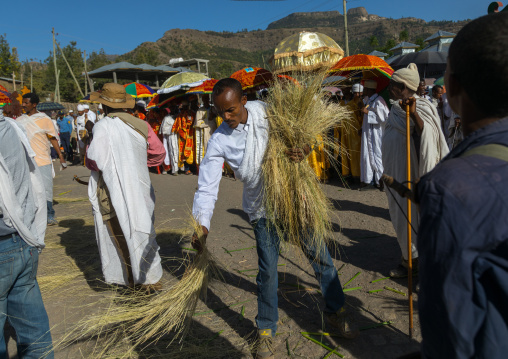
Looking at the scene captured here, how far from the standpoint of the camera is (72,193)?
30.8 ft

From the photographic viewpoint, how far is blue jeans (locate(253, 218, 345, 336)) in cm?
266

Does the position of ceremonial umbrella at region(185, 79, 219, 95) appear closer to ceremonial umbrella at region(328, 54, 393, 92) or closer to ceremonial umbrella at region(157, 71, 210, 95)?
ceremonial umbrella at region(157, 71, 210, 95)

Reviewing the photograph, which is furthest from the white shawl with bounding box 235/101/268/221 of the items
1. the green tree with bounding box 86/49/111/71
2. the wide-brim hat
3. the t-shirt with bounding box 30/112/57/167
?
the green tree with bounding box 86/49/111/71

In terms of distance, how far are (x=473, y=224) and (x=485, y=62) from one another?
0.40 meters

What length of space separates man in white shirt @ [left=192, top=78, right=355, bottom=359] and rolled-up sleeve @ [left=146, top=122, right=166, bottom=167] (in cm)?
141

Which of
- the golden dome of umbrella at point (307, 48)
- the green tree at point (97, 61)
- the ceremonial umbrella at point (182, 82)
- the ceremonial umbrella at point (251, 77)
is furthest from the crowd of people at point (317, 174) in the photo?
the green tree at point (97, 61)

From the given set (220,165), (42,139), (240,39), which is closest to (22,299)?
(220,165)

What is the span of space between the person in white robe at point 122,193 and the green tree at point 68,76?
33.3 meters

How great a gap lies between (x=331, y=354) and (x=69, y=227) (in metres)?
5.33

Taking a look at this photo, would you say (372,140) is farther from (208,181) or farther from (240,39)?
(240,39)

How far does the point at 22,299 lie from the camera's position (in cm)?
238

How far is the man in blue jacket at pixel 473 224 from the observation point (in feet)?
2.77

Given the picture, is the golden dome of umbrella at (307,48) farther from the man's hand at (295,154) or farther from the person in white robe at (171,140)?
the person in white robe at (171,140)

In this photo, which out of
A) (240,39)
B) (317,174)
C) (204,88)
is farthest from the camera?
(240,39)
